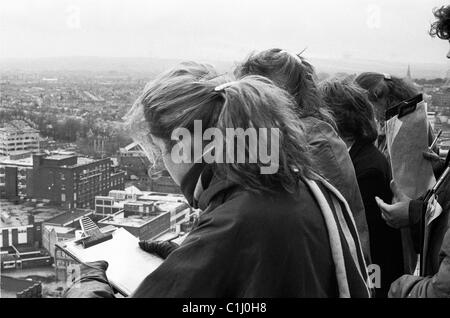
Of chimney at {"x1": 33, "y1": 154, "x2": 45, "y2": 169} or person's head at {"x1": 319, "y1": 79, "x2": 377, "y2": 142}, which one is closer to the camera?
chimney at {"x1": 33, "y1": 154, "x2": 45, "y2": 169}

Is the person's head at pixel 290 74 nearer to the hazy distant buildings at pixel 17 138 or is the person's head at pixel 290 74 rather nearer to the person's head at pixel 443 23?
the person's head at pixel 443 23

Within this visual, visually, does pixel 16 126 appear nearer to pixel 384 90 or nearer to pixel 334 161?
pixel 334 161

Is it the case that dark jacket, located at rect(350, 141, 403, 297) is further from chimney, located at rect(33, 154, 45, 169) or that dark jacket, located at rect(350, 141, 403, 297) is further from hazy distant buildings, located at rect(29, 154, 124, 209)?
chimney, located at rect(33, 154, 45, 169)

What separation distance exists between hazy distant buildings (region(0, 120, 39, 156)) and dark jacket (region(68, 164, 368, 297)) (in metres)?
1.30

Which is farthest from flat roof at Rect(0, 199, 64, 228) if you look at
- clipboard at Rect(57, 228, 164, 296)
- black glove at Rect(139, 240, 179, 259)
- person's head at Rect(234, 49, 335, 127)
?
person's head at Rect(234, 49, 335, 127)

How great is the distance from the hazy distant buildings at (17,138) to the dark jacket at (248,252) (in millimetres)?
1299

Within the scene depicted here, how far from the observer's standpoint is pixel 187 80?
1280 millimetres

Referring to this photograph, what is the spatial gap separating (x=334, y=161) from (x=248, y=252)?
995 millimetres

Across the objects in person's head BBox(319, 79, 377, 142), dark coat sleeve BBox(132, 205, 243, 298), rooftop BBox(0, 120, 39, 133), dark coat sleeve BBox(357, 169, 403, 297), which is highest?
person's head BBox(319, 79, 377, 142)

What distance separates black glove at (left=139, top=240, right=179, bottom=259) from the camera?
1.45 meters

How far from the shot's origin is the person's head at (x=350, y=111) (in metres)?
2.50

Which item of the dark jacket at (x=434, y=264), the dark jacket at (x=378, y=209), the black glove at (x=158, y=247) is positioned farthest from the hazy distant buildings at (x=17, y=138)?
the dark jacket at (x=434, y=264)

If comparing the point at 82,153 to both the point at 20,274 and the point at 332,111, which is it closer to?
the point at 20,274

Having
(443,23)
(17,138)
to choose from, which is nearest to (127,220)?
(17,138)
